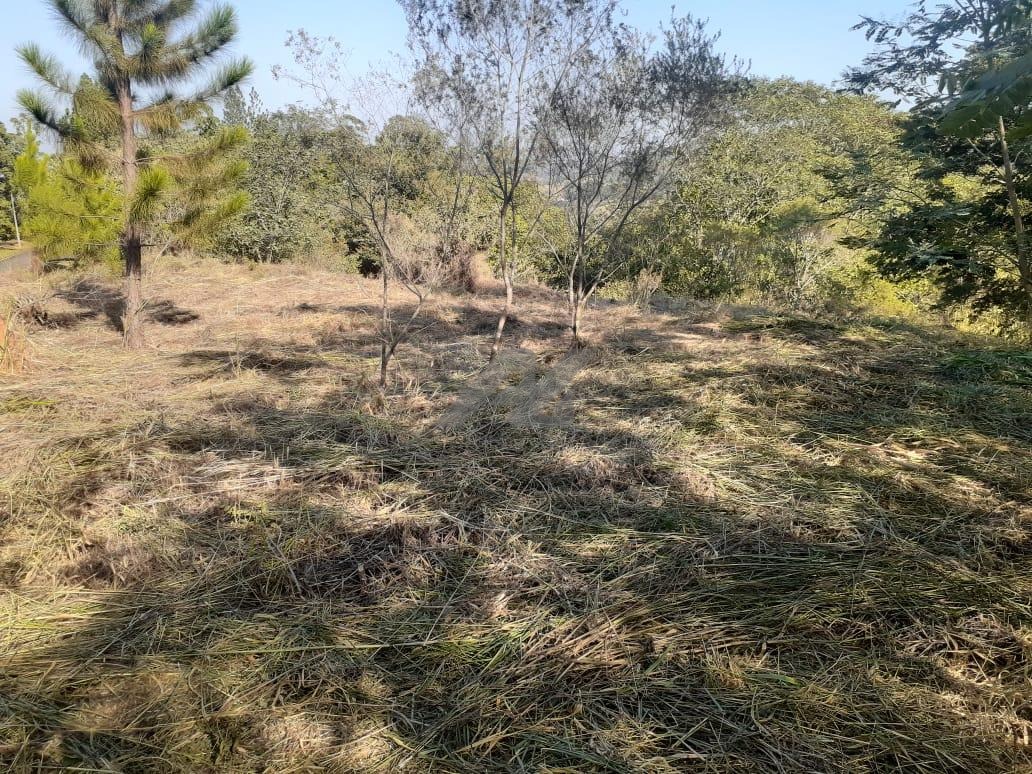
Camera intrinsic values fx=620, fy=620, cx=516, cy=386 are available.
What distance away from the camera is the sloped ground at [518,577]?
170 centimetres

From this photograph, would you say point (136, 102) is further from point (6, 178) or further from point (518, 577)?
point (6, 178)

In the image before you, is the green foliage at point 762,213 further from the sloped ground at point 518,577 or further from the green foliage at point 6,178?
the green foliage at point 6,178

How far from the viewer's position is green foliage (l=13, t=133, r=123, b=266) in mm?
6465

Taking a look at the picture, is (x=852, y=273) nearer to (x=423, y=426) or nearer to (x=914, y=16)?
(x=914, y=16)

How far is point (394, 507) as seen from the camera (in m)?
2.93

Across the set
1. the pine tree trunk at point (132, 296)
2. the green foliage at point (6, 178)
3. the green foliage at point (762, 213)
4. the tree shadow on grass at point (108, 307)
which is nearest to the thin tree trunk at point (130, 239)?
the pine tree trunk at point (132, 296)

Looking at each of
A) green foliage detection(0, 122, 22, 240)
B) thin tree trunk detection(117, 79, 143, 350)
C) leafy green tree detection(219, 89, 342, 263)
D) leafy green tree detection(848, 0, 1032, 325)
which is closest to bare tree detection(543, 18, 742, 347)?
leafy green tree detection(848, 0, 1032, 325)

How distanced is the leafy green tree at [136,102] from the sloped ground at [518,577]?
97.5 inches

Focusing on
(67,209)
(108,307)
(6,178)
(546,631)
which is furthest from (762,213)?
(6,178)

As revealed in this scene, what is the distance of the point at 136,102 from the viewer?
643cm

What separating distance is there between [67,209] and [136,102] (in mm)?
1334

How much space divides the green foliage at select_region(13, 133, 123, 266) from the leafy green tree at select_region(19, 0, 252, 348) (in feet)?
0.94

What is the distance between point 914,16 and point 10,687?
8549 mm

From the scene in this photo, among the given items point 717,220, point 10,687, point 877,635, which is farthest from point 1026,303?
point 10,687
